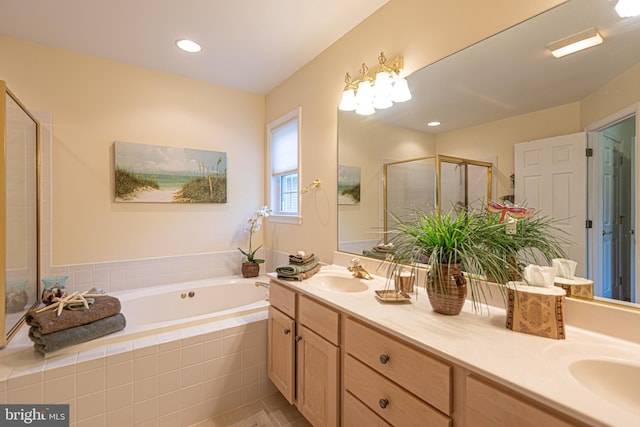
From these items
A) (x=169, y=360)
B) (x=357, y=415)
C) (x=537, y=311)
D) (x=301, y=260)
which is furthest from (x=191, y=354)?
(x=537, y=311)

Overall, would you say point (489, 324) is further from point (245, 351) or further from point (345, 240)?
point (245, 351)

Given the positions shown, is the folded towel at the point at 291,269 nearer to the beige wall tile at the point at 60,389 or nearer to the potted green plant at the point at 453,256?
the potted green plant at the point at 453,256

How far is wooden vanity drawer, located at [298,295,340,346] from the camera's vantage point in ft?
4.42

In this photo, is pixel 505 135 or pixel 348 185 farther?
pixel 348 185

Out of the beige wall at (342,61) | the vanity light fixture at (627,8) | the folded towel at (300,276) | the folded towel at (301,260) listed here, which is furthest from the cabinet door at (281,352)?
the vanity light fixture at (627,8)

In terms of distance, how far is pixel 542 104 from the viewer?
1.13 meters

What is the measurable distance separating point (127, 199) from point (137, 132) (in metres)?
0.60

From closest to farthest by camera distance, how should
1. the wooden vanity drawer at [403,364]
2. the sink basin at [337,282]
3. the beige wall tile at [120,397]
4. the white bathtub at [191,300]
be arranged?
the wooden vanity drawer at [403,364] → the beige wall tile at [120,397] → the sink basin at [337,282] → the white bathtub at [191,300]

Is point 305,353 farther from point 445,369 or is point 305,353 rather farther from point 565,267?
point 565,267

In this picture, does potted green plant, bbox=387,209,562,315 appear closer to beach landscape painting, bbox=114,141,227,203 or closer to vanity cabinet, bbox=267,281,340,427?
vanity cabinet, bbox=267,281,340,427

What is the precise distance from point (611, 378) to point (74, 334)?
229 cm

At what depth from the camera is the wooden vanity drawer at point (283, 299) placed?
167cm

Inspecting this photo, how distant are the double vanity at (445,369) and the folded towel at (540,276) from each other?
0.57 ft

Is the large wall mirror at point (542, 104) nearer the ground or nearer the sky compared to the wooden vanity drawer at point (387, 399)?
nearer the sky
